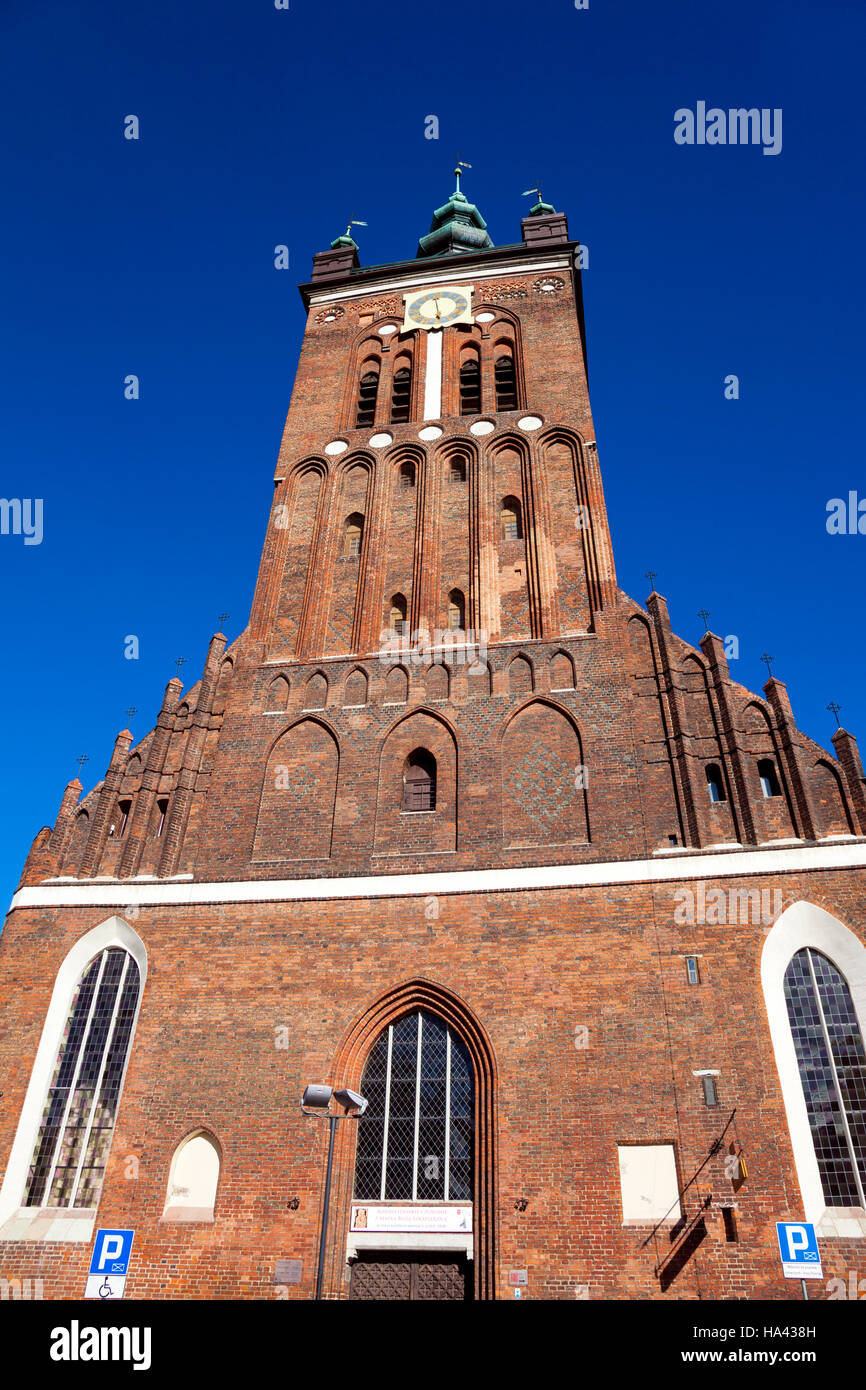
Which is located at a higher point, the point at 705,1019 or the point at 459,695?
the point at 459,695

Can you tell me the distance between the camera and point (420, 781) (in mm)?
17438

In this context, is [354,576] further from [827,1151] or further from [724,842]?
[827,1151]

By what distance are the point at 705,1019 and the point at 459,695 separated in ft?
24.5

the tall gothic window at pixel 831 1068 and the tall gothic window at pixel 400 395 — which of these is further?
the tall gothic window at pixel 400 395

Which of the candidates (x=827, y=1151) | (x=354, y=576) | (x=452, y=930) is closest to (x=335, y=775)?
(x=452, y=930)

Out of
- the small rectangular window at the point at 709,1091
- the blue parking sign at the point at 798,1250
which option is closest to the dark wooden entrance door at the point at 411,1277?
the small rectangular window at the point at 709,1091

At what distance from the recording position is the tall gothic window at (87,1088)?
14336 mm

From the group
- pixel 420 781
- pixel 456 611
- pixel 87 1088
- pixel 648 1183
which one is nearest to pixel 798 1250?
pixel 648 1183

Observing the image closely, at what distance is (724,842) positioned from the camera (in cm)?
1523

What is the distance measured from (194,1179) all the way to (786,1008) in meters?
9.34

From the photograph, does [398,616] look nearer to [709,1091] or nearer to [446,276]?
[709,1091]

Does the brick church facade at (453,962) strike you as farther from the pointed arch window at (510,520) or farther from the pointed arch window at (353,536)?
the pointed arch window at (353,536)

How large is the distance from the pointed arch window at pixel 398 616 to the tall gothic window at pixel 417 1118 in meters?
8.28

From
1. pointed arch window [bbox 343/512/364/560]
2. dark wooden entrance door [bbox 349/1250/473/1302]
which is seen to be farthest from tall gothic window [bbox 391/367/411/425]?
dark wooden entrance door [bbox 349/1250/473/1302]
